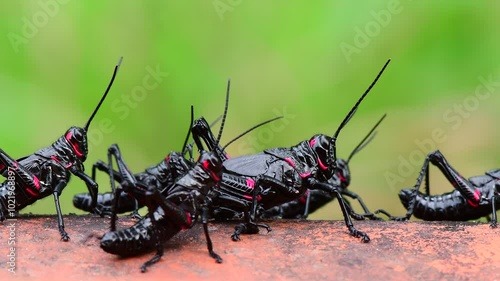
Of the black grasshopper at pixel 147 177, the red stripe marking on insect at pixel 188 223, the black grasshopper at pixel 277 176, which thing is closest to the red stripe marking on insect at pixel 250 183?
the black grasshopper at pixel 277 176

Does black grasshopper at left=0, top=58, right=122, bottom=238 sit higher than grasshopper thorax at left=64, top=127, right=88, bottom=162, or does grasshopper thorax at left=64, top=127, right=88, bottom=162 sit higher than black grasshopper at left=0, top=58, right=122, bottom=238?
grasshopper thorax at left=64, top=127, right=88, bottom=162

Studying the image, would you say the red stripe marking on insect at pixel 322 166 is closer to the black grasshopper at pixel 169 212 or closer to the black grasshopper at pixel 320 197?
the black grasshopper at pixel 169 212

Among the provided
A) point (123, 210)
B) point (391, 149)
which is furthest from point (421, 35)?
point (123, 210)

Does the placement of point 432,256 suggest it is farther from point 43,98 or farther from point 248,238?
point 43,98

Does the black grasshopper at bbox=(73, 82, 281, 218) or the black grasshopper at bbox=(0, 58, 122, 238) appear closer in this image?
the black grasshopper at bbox=(0, 58, 122, 238)

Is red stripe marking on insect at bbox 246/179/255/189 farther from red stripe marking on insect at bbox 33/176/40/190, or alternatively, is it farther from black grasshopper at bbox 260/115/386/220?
red stripe marking on insect at bbox 33/176/40/190

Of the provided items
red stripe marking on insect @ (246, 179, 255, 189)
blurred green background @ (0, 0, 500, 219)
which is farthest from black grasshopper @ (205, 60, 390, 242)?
blurred green background @ (0, 0, 500, 219)
